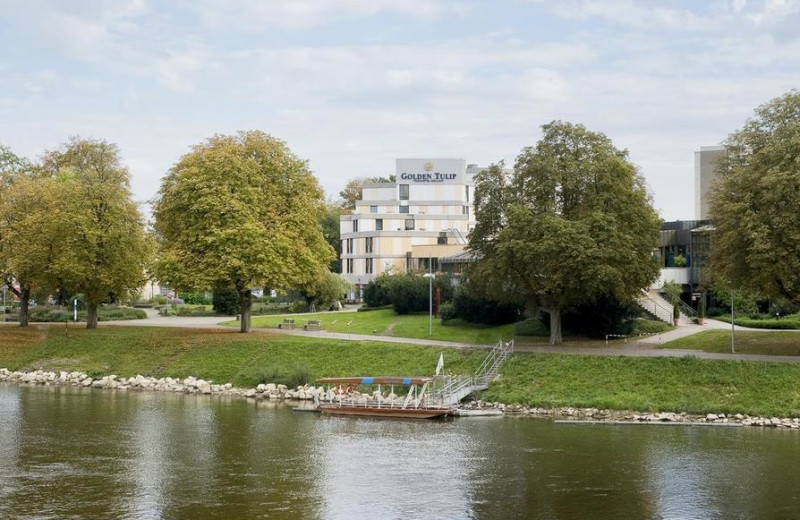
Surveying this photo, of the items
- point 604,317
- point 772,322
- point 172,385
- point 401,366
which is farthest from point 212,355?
point 772,322

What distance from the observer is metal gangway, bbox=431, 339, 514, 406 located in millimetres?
51594

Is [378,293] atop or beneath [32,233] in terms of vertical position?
beneath

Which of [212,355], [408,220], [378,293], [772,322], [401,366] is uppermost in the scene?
[408,220]

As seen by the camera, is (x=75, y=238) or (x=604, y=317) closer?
(x=604, y=317)

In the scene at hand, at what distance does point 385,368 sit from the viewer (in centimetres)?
5897

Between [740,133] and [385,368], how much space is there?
974 inches

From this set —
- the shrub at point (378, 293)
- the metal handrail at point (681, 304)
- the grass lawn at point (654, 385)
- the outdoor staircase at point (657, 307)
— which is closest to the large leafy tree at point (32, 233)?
the shrub at point (378, 293)

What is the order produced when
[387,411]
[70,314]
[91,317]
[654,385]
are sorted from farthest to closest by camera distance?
1. [70,314]
2. [91,317]
3. [654,385]
4. [387,411]

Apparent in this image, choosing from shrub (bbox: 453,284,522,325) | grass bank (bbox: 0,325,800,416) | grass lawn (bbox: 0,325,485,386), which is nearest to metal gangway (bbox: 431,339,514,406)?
grass bank (bbox: 0,325,800,416)

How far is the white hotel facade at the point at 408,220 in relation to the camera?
116188 mm

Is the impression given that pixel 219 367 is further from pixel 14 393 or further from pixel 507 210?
pixel 507 210

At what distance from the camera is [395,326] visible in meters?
75.8

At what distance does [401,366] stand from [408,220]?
211 ft

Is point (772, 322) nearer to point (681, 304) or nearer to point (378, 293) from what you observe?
point (681, 304)
